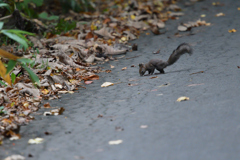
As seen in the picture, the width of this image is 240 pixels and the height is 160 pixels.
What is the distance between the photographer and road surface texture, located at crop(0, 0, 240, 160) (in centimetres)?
307

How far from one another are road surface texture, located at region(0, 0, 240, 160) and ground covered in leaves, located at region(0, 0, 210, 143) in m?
0.24

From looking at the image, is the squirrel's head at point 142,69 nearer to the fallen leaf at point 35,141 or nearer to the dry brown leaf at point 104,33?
Result: the fallen leaf at point 35,141

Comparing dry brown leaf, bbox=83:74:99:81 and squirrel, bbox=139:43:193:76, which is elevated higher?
squirrel, bbox=139:43:193:76

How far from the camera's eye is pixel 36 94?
4891 millimetres

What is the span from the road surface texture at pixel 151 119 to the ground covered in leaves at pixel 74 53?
0.24 meters

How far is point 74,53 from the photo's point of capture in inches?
278

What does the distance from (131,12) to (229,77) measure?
20.8ft

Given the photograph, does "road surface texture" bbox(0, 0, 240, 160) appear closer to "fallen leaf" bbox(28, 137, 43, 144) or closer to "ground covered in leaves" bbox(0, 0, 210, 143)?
"fallen leaf" bbox(28, 137, 43, 144)

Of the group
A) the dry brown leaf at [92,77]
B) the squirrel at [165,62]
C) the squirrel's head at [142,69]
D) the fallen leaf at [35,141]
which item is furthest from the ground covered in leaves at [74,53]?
the squirrel at [165,62]

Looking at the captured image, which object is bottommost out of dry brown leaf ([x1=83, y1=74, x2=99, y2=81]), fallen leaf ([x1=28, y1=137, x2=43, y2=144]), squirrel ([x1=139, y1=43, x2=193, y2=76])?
dry brown leaf ([x1=83, y1=74, x2=99, y2=81])

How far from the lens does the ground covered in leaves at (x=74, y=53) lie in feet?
14.7

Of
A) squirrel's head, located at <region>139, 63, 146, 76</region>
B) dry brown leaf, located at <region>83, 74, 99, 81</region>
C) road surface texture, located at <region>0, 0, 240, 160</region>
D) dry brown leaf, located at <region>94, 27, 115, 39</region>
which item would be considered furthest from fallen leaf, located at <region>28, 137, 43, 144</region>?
dry brown leaf, located at <region>94, 27, 115, 39</region>

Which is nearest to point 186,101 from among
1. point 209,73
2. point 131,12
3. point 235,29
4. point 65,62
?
point 209,73

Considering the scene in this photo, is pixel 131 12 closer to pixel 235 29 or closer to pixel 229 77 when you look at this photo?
pixel 235 29
